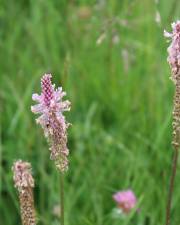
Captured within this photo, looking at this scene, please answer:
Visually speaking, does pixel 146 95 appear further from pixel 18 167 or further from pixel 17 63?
pixel 18 167

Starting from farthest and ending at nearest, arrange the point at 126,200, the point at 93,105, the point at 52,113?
the point at 93,105, the point at 126,200, the point at 52,113

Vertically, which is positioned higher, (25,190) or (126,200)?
(126,200)

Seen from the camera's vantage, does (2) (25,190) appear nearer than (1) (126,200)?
Yes

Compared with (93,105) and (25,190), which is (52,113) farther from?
(93,105)

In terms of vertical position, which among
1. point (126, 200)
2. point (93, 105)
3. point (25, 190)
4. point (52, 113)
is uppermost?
point (93, 105)

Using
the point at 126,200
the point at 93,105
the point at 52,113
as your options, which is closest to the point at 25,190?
the point at 52,113

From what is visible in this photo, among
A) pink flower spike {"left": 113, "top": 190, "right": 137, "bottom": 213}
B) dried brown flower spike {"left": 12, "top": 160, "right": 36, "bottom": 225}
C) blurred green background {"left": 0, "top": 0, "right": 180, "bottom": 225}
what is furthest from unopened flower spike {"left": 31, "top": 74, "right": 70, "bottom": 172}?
pink flower spike {"left": 113, "top": 190, "right": 137, "bottom": 213}

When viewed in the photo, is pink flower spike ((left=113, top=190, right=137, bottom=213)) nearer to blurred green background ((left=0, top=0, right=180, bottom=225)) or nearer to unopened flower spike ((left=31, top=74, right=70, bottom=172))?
blurred green background ((left=0, top=0, right=180, bottom=225))

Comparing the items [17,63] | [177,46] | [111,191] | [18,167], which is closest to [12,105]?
[17,63]

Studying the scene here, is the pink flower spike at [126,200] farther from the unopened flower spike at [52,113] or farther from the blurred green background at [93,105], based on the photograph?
the unopened flower spike at [52,113]

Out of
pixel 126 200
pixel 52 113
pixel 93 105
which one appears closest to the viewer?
pixel 52 113
